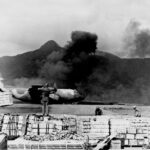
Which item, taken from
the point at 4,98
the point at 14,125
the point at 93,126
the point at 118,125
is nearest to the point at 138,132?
the point at 118,125

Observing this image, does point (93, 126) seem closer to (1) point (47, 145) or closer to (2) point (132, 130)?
(2) point (132, 130)

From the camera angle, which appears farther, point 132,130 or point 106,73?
point 106,73

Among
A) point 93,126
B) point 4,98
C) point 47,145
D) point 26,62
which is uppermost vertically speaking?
point 26,62

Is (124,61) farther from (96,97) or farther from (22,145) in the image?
(22,145)

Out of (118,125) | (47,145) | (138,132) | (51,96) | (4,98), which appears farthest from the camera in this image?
(51,96)

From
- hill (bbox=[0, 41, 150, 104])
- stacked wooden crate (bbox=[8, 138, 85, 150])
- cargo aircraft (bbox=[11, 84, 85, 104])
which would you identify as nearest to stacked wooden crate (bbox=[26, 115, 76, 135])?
stacked wooden crate (bbox=[8, 138, 85, 150])

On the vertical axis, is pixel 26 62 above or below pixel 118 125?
above

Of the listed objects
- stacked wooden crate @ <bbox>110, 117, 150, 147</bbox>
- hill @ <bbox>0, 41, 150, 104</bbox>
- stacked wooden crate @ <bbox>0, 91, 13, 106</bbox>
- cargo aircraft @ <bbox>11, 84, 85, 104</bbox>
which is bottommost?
stacked wooden crate @ <bbox>110, 117, 150, 147</bbox>

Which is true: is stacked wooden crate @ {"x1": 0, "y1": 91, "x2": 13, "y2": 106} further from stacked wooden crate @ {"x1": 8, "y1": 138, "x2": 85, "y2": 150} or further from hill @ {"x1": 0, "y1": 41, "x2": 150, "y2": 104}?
hill @ {"x1": 0, "y1": 41, "x2": 150, "y2": 104}

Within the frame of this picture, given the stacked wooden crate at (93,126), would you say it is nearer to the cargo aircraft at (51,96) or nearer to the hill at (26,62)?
the cargo aircraft at (51,96)
